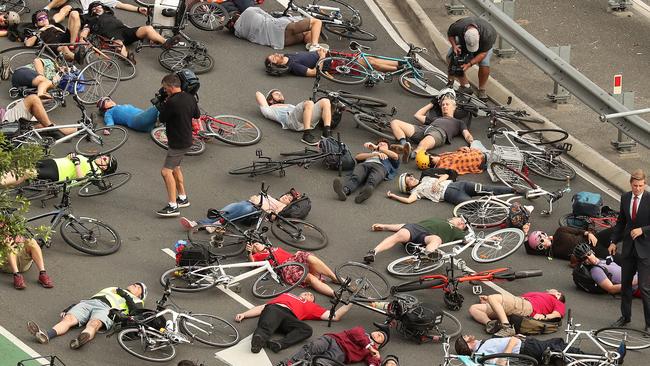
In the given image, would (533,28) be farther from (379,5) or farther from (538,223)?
(538,223)

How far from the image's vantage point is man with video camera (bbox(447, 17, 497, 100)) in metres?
25.7

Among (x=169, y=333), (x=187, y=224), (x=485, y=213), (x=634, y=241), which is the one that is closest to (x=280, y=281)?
(x=187, y=224)

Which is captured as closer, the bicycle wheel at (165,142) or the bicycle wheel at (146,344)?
the bicycle wheel at (146,344)

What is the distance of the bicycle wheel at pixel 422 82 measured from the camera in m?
26.4

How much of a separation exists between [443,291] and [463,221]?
1.47 meters

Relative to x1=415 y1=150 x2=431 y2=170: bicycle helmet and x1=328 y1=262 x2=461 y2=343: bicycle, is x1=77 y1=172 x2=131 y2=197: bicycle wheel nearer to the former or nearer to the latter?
x1=328 y1=262 x2=461 y2=343: bicycle

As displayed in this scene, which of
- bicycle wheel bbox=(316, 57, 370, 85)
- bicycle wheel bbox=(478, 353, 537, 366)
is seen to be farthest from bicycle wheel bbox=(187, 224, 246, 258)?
bicycle wheel bbox=(316, 57, 370, 85)

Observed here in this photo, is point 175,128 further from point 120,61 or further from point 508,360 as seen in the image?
point 508,360

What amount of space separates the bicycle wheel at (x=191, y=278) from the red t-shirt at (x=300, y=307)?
0.91m

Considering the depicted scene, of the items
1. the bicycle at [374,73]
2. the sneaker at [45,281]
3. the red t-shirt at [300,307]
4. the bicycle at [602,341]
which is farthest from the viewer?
the bicycle at [374,73]

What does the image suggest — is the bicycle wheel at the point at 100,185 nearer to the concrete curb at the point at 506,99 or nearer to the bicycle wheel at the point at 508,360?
the bicycle wheel at the point at 508,360

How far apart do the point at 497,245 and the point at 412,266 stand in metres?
1.24

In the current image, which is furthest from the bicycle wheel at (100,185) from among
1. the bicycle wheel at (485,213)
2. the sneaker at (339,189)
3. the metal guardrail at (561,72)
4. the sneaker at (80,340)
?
the metal guardrail at (561,72)

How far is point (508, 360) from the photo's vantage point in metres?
18.9
